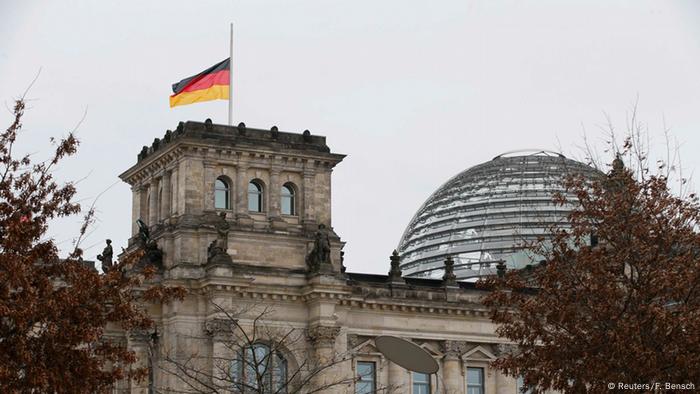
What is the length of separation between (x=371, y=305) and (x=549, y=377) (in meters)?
29.0

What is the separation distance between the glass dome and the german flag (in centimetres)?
2982

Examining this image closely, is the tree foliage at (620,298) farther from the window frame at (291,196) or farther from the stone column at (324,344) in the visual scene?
the window frame at (291,196)

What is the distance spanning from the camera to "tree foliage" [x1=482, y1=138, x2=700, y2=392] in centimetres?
4650

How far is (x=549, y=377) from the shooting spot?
160 feet

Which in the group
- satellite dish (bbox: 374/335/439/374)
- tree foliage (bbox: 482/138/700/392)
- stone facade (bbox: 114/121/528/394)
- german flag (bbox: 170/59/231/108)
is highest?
german flag (bbox: 170/59/231/108)

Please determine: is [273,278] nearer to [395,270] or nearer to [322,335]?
[322,335]

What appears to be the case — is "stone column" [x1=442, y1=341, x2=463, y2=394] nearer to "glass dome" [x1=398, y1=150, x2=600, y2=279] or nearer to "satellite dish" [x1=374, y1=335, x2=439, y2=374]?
"glass dome" [x1=398, y1=150, x2=600, y2=279]

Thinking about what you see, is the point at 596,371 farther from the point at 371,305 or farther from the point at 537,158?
the point at 537,158

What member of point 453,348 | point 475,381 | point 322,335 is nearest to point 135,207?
point 322,335

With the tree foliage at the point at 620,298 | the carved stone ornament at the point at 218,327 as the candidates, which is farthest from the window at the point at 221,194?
the tree foliage at the point at 620,298

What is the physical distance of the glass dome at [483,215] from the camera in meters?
104

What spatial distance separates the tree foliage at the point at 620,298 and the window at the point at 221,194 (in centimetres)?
2673

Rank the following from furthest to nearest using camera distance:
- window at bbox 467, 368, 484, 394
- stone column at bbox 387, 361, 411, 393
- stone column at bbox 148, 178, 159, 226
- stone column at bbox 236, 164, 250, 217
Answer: window at bbox 467, 368, 484, 394 < stone column at bbox 387, 361, 411, 393 < stone column at bbox 148, 178, 159, 226 < stone column at bbox 236, 164, 250, 217

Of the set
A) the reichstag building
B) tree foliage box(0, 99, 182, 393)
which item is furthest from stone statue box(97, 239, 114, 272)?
tree foliage box(0, 99, 182, 393)
